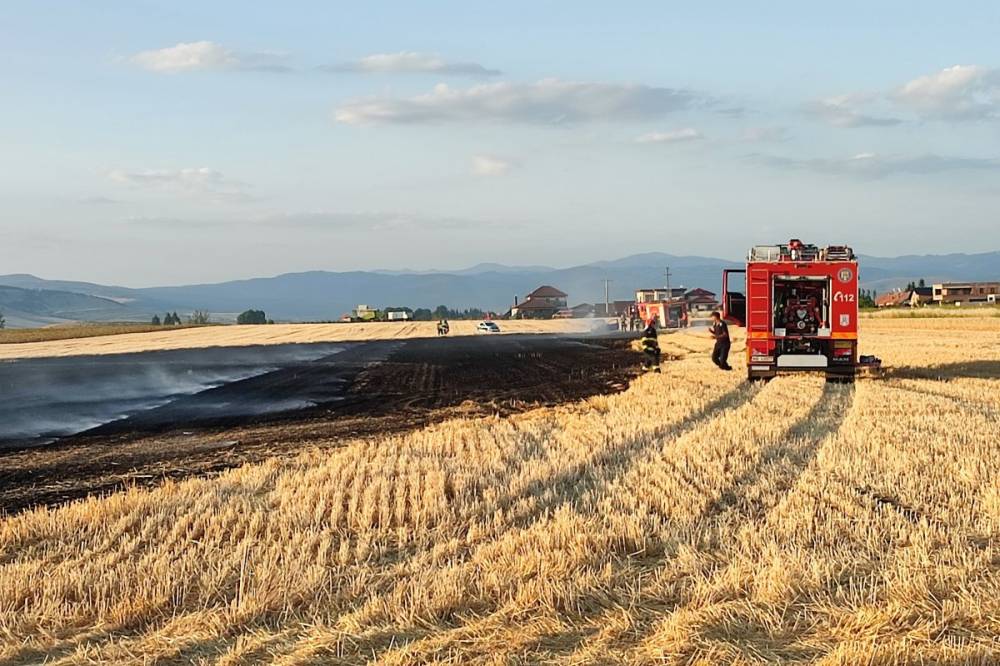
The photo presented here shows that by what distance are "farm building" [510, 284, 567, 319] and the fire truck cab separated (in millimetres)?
117229

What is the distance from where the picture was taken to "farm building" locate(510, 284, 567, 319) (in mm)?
146375

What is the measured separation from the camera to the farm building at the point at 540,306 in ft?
480

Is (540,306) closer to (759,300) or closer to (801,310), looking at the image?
(801,310)

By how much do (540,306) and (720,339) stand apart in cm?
13507

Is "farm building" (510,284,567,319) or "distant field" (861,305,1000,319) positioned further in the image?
"farm building" (510,284,567,319)

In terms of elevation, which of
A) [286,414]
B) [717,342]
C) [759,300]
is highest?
[759,300]

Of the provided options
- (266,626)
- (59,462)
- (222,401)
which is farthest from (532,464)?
(222,401)

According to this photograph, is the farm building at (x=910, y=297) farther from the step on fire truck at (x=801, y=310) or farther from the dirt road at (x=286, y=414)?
the step on fire truck at (x=801, y=310)

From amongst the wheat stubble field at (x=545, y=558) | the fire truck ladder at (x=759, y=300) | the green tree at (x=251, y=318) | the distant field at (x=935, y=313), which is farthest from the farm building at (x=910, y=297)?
the wheat stubble field at (x=545, y=558)

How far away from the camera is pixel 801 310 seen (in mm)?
21797

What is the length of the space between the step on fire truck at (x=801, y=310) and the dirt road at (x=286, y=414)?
154 inches

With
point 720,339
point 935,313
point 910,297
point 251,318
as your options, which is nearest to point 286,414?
point 720,339

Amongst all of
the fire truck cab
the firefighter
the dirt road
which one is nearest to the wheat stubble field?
the dirt road

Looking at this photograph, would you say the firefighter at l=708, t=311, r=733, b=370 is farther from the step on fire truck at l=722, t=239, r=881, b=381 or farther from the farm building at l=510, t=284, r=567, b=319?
the farm building at l=510, t=284, r=567, b=319
